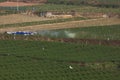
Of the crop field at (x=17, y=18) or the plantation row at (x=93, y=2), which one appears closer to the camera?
the crop field at (x=17, y=18)

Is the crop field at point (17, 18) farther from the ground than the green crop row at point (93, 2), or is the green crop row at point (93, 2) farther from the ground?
the crop field at point (17, 18)

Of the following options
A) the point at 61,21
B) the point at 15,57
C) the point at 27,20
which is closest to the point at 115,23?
the point at 61,21

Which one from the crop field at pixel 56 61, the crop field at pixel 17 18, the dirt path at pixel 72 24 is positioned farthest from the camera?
the crop field at pixel 17 18

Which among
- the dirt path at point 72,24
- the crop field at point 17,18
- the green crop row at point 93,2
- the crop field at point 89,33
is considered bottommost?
the green crop row at point 93,2

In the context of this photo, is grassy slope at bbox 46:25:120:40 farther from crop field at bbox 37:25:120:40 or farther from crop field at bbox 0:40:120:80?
crop field at bbox 0:40:120:80

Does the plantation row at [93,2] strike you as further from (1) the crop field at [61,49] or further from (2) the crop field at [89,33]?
(2) the crop field at [89,33]

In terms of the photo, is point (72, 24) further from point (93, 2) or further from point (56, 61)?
point (93, 2)

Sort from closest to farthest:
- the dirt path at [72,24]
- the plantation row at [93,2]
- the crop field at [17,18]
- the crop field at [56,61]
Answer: the crop field at [56,61] → the dirt path at [72,24] → the crop field at [17,18] → the plantation row at [93,2]

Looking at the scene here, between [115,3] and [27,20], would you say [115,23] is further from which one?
[115,3]

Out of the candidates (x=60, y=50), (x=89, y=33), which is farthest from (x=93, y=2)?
(x=60, y=50)

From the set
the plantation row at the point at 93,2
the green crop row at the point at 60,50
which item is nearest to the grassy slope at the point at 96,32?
the green crop row at the point at 60,50
